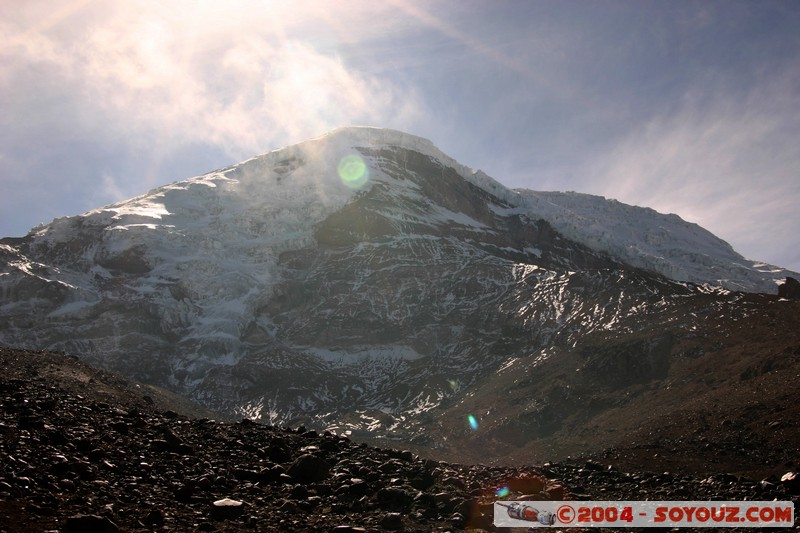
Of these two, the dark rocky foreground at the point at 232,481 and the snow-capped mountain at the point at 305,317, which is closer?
the dark rocky foreground at the point at 232,481

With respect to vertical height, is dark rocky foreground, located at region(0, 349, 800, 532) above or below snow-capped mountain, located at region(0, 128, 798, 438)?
below

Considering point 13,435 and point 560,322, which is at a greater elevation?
point 560,322

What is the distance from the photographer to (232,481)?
18.4m

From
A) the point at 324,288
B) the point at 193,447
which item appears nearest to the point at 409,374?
the point at 324,288

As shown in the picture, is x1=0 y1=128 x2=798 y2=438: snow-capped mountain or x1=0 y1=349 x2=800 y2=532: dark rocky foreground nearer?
x1=0 y1=349 x2=800 y2=532: dark rocky foreground

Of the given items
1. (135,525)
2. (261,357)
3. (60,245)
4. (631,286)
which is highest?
(60,245)

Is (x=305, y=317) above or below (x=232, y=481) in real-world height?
above

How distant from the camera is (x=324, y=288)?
189125 millimetres

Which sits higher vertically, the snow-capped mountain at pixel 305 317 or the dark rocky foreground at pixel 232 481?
the snow-capped mountain at pixel 305 317

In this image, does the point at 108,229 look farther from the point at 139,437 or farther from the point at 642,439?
the point at 139,437

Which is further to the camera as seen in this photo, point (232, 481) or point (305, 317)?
point (305, 317)

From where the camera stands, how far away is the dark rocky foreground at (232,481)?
14.9 m

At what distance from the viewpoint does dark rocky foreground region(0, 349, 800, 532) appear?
48.8ft

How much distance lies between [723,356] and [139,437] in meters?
95.6
